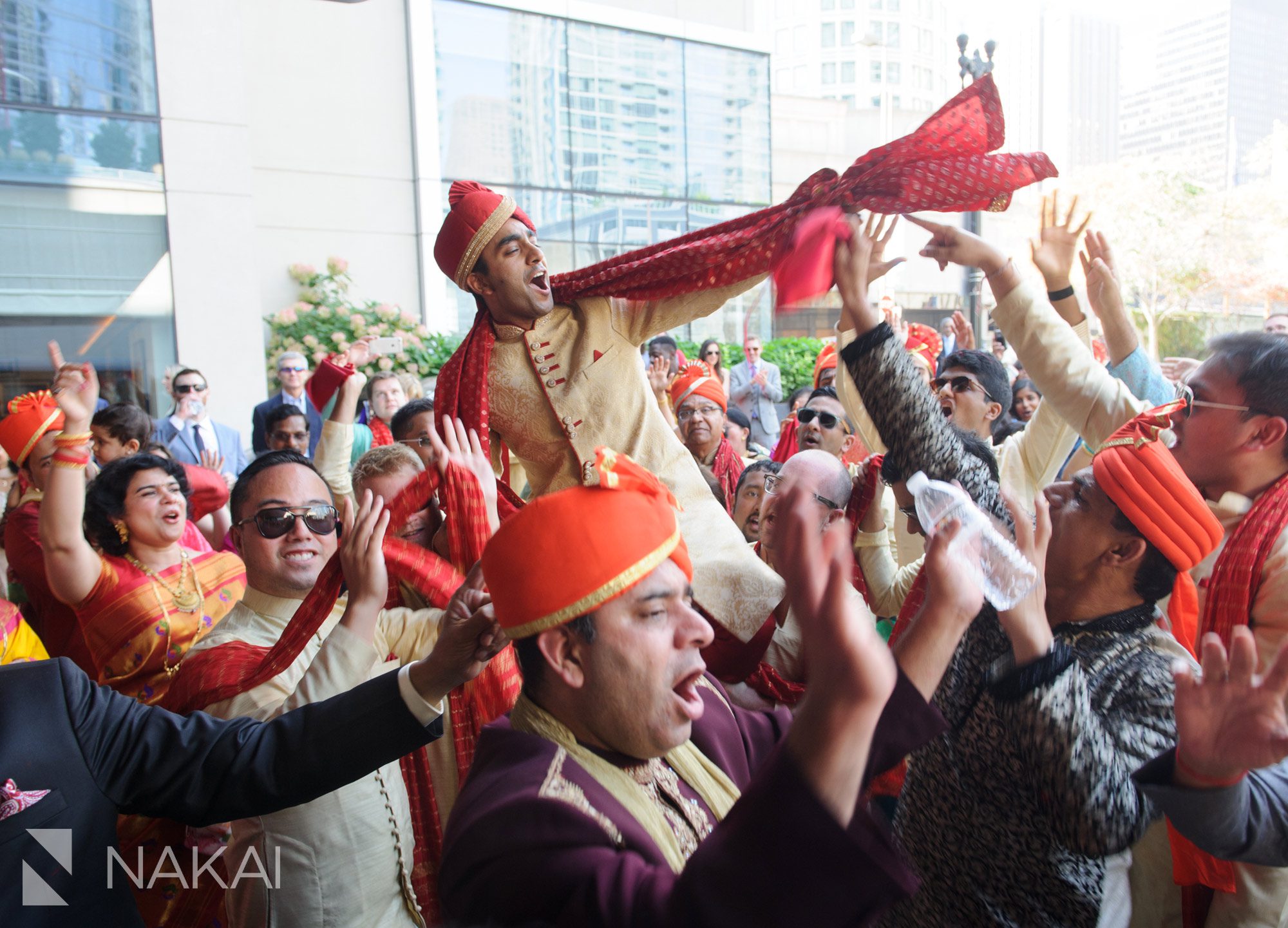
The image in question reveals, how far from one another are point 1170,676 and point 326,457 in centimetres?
357

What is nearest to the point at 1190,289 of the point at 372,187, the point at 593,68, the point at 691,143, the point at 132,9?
the point at 691,143

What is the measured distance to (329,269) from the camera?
38.3 feet

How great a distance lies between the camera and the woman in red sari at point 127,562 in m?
2.75

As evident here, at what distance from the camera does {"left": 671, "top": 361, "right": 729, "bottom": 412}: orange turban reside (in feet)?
16.1

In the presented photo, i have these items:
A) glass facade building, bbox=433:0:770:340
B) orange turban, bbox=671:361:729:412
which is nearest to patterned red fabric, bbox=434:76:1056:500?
orange turban, bbox=671:361:729:412

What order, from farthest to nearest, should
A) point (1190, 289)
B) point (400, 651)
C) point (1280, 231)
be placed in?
point (1190, 289), point (1280, 231), point (400, 651)

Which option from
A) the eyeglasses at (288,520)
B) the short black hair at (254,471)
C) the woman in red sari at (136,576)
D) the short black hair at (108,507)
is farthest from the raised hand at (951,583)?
the short black hair at (108,507)

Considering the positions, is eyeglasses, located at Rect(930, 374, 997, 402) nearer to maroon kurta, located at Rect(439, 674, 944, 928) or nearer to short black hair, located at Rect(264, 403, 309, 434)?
maroon kurta, located at Rect(439, 674, 944, 928)

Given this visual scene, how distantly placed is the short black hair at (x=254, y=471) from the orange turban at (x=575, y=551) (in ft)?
4.64

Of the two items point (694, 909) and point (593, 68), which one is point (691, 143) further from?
point (694, 909)

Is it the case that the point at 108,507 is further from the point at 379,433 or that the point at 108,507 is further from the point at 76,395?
the point at 379,433

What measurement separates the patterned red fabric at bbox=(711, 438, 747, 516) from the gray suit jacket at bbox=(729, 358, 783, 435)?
3714 mm

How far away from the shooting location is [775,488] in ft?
10.4

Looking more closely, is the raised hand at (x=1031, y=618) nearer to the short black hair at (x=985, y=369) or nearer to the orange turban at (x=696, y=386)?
the short black hair at (x=985, y=369)
